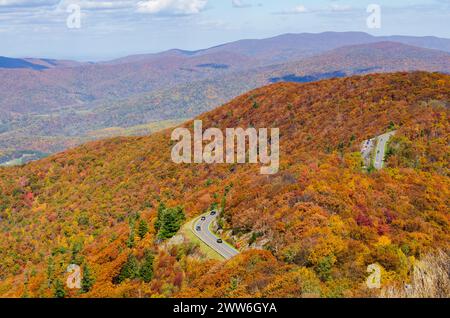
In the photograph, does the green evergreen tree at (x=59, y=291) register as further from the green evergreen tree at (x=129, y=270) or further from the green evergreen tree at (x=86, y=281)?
the green evergreen tree at (x=129, y=270)

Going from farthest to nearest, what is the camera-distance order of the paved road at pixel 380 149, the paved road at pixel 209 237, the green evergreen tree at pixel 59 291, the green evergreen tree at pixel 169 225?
the paved road at pixel 380 149 → the green evergreen tree at pixel 169 225 → the paved road at pixel 209 237 → the green evergreen tree at pixel 59 291

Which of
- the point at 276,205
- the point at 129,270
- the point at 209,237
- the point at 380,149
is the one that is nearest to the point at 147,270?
the point at 129,270

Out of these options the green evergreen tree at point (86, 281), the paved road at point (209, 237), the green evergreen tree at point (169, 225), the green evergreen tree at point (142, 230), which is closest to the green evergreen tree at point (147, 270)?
the green evergreen tree at point (86, 281)

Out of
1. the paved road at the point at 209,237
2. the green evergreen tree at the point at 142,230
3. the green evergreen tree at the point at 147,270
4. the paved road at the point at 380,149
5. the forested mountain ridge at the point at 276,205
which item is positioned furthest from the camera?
the paved road at the point at 380,149

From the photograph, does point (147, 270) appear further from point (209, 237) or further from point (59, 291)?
point (209, 237)

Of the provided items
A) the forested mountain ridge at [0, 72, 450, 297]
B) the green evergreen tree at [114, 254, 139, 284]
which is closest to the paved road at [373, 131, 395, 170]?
the forested mountain ridge at [0, 72, 450, 297]

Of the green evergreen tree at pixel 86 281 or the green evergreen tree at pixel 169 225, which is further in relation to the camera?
the green evergreen tree at pixel 169 225
